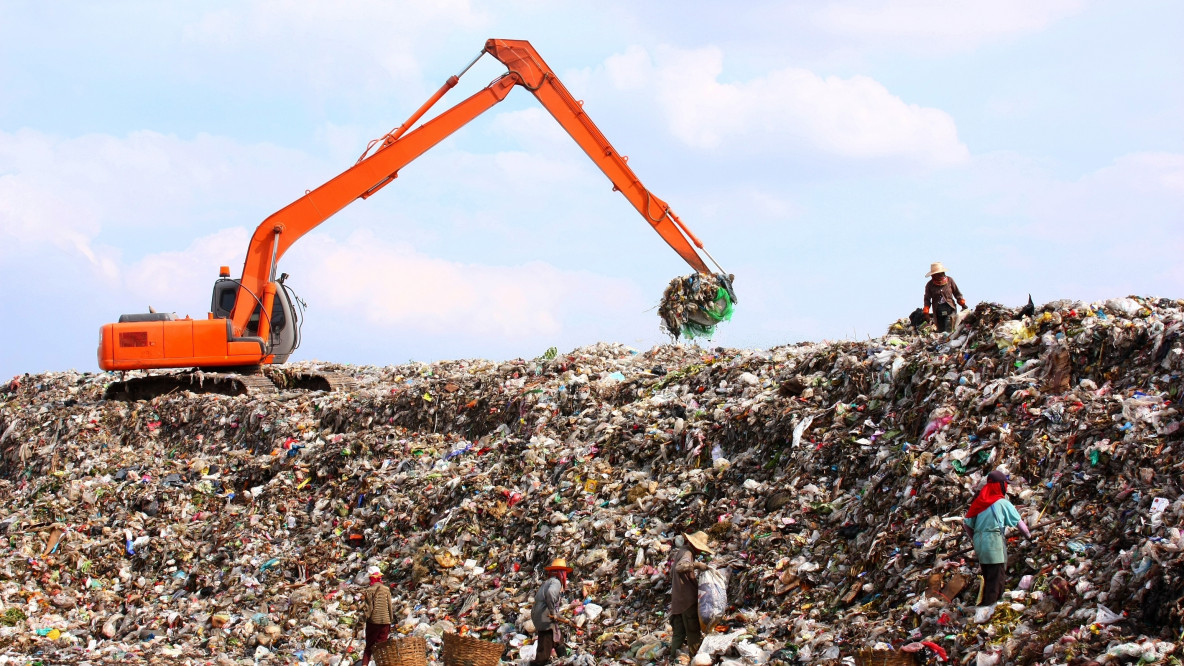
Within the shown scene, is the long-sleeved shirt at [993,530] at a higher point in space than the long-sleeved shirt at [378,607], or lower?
higher

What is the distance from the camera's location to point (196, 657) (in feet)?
29.5

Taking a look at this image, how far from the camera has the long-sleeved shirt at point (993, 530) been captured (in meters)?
6.52

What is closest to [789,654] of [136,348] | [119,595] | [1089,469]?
[1089,469]

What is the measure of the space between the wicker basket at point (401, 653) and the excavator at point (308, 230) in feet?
29.7

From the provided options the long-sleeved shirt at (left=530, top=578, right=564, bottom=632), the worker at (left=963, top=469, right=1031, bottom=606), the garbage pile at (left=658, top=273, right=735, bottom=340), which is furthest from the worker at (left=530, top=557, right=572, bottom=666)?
the garbage pile at (left=658, top=273, right=735, bottom=340)

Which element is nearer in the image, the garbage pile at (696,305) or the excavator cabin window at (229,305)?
the garbage pile at (696,305)

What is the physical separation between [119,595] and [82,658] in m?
1.87

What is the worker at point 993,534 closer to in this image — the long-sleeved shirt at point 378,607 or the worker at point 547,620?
the worker at point 547,620

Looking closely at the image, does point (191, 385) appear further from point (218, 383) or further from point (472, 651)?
point (472, 651)

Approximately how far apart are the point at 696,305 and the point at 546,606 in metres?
8.31

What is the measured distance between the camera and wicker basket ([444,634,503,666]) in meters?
7.56

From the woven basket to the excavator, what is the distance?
963cm

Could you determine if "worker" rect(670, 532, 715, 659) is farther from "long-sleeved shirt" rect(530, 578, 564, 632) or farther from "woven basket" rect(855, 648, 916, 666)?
"woven basket" rect(855, 648, 916, 666)

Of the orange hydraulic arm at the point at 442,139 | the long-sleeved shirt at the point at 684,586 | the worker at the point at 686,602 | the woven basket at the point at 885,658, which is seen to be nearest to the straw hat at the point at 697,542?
the worker at the point at 686,602
